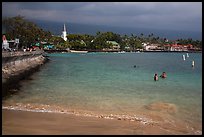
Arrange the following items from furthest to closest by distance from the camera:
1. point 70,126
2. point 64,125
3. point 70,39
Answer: point 70,39
point 64,125
point 70,126

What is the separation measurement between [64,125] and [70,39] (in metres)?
118

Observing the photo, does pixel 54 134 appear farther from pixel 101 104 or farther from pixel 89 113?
pixel 101 104

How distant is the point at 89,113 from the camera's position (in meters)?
15.1

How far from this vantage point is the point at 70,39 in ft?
421

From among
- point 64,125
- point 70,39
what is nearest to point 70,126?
point 64,125

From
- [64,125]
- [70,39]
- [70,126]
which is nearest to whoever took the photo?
[70,126]

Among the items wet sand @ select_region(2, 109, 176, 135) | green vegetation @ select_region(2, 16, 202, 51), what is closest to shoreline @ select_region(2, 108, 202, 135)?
wet sand @ select_region(2, 109, 176, 135)

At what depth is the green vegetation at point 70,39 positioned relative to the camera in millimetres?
62719

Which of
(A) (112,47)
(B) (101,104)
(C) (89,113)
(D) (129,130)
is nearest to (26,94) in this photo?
(B) (101,104)

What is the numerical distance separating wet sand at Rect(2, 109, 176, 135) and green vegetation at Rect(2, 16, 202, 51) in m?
47.8

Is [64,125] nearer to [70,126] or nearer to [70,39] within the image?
[70,126]

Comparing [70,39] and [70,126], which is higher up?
[70,39]

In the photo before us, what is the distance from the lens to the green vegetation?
2469 inches

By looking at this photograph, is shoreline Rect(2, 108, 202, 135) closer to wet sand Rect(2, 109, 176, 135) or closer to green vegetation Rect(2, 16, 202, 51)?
wet sand Rect(2, 109, 176, 135)
